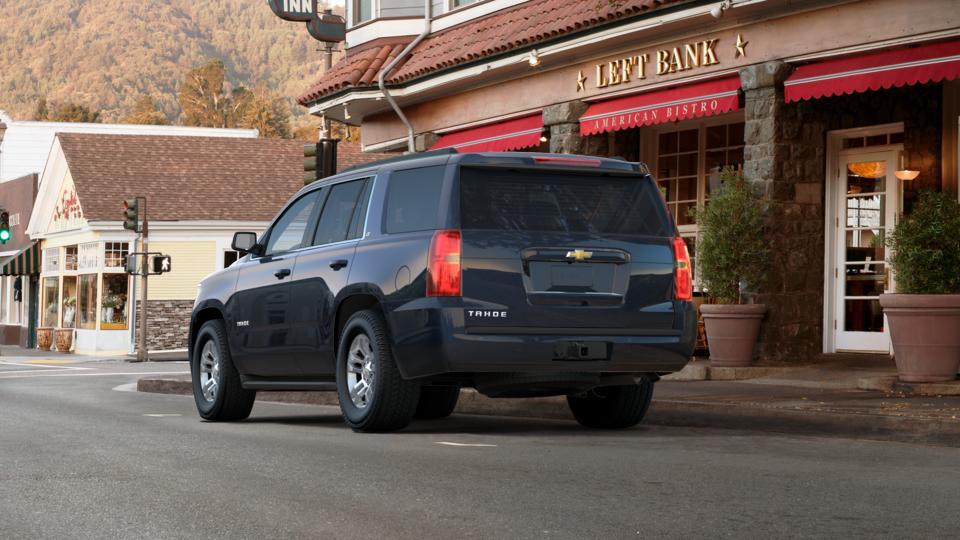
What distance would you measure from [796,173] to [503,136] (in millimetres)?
5549

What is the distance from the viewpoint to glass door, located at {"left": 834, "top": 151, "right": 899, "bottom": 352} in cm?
1767

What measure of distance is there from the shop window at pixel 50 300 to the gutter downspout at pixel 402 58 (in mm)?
29277

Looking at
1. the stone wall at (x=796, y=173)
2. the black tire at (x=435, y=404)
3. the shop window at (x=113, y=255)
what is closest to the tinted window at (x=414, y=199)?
the black tire at (x=435, y=404)

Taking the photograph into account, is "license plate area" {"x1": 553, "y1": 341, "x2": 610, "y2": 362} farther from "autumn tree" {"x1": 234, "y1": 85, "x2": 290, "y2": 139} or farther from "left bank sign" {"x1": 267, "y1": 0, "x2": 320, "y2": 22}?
"autumn tree" {"x1": 234, "y1": 85, "x2": 290, "y2": 139}

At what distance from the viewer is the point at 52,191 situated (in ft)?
166

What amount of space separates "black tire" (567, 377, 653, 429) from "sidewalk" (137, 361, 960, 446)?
0.70 metres

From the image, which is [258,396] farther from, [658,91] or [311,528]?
[311,528]

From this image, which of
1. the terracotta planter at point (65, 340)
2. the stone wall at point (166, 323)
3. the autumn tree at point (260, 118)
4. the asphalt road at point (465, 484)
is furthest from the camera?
the autumn tree at point (260, 118)

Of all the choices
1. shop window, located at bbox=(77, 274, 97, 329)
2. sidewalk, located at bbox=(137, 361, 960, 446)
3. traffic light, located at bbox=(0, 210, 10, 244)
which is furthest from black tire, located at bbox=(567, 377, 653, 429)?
shop window, located at bbox=(77, 274, 97, 329)

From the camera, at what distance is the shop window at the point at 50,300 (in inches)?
1973

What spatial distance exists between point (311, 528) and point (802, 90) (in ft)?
35.0

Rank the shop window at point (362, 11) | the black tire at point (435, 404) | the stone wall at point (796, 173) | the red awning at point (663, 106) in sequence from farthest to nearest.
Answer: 1. the shop window at point (362, 11)
2. the red awning at point (663, 106)
3. the stone wall at point (796, 173)
4. the black tire at point (435, 404)

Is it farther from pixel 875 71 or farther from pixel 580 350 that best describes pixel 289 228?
pixel 875 71

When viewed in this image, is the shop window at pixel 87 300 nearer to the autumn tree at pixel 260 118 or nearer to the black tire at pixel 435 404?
the black tire at pixel 435 404
